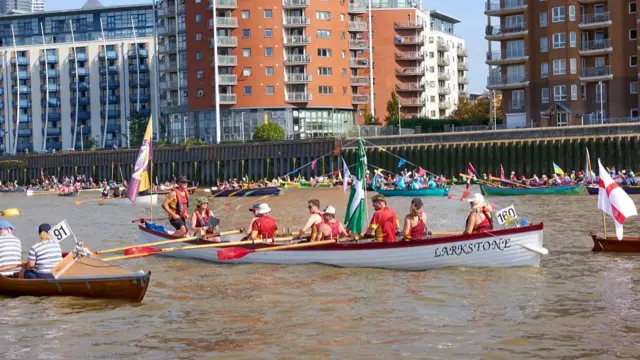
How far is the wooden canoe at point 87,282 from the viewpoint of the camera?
73.6 ft

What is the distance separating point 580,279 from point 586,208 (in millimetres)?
26157

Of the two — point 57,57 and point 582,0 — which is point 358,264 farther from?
point 57,57

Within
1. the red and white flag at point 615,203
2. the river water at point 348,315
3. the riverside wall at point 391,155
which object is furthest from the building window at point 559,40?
the red and white flag at point 615,203

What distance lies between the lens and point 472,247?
2545 cm

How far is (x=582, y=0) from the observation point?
90.6 m

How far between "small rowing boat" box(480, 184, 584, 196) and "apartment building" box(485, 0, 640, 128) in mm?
25527

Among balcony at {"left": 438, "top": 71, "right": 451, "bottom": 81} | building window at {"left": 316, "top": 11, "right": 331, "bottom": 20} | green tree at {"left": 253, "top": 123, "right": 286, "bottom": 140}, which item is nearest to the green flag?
green tree at {"left": 253, "top": 123, "right": 286, "bottom": 140}

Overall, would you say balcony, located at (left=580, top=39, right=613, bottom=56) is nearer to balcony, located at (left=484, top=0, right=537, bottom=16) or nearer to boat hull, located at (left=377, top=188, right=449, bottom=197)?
balcony, located at (left=484, top=0, right=537, bottom=16)

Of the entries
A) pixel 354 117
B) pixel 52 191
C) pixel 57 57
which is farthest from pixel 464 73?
pixel 52 191

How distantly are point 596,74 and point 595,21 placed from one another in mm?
4866

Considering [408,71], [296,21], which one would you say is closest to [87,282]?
[296,21]

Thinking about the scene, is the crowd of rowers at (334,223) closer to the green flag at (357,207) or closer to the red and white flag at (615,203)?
the green flag at (357,207)

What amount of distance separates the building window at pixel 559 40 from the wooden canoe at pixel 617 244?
66.6 metres

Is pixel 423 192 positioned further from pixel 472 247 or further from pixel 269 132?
pixel 472 247
